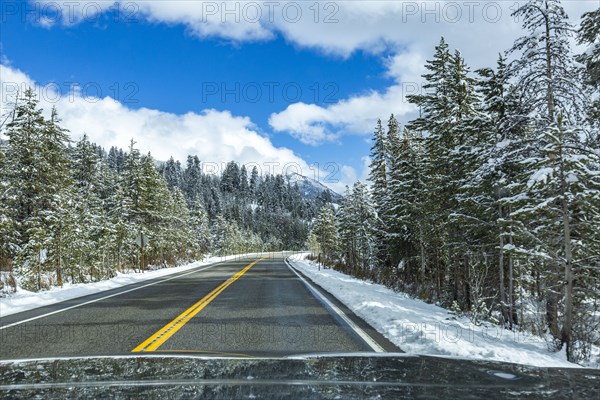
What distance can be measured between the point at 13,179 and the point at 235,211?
96861 mm

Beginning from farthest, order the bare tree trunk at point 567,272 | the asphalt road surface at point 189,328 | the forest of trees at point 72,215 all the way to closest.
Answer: the forest of trees at point 72,215 → the bare tree trunk at point 567,272 → the asphalt road surface at point 189,328

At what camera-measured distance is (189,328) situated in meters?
7.98

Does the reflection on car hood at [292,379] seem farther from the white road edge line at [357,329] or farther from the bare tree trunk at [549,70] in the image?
the bare tree trunk at [549,70]

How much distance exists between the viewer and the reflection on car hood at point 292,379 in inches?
103

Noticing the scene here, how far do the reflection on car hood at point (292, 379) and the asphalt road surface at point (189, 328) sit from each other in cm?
110

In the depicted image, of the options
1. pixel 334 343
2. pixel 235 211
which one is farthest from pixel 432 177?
pixel 235 211

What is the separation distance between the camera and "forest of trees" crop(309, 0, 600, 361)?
324 inches

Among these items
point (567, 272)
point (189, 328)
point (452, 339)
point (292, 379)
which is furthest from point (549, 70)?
point (292, 379)

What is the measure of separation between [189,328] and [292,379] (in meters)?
5.60

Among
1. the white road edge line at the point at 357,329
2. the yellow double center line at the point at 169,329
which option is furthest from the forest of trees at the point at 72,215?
the white road edge line at the point at 357,329

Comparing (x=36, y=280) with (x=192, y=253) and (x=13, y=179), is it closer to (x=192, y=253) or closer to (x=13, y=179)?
(x=13, y=179)

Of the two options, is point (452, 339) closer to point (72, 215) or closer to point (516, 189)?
point (516, 189)

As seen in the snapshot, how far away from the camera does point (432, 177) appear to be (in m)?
20.1

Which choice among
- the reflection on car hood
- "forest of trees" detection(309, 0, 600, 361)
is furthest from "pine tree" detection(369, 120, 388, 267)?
the reflection on car hood
